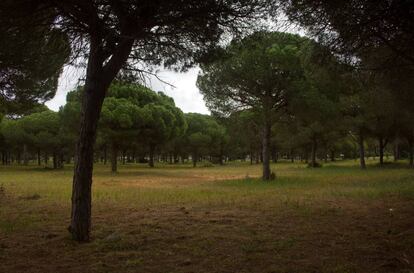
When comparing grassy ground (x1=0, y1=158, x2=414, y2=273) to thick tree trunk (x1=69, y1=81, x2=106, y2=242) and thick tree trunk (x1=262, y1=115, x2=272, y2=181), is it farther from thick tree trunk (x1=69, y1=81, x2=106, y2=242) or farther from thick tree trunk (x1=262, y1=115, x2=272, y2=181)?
thick tree trunk (x1=262, y1=115, x2=272, y2=181)

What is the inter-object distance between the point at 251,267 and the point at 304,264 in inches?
29.3

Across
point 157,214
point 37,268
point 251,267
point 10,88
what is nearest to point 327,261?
point 251,267

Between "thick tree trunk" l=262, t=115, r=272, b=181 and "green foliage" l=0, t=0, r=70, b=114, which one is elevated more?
"green foliage" l=0, t=0, r=70, b=114

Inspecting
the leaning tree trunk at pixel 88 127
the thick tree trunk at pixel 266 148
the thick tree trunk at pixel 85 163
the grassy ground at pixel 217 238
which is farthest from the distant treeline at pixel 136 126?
the thick tree trunk at pixel 85 163

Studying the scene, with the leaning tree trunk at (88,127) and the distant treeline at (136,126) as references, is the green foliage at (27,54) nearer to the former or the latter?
the leaning tree trunk at (88,127)

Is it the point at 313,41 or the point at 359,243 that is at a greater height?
the point at 313,41

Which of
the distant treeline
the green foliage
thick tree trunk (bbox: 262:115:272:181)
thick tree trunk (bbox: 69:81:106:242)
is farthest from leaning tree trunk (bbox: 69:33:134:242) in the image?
the distant treeline

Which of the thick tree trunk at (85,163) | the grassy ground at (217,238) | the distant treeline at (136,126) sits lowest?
the grassy ground at (217,238)

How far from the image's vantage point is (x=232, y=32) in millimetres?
9250

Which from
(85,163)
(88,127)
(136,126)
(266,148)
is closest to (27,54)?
(88,127)

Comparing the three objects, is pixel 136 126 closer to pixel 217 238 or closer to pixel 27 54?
pixel 27 54

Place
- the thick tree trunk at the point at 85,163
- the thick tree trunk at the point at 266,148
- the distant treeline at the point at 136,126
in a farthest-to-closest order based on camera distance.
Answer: the distant treeline at the point at 136,126, the thick tree trunk at the point at 266,148, the thick tree trunk at the point at 85,163

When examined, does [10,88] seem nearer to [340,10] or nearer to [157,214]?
[157,214]

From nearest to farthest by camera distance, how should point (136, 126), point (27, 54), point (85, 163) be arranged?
point (85, 163)
point (27, 54)
point (136, 126)
